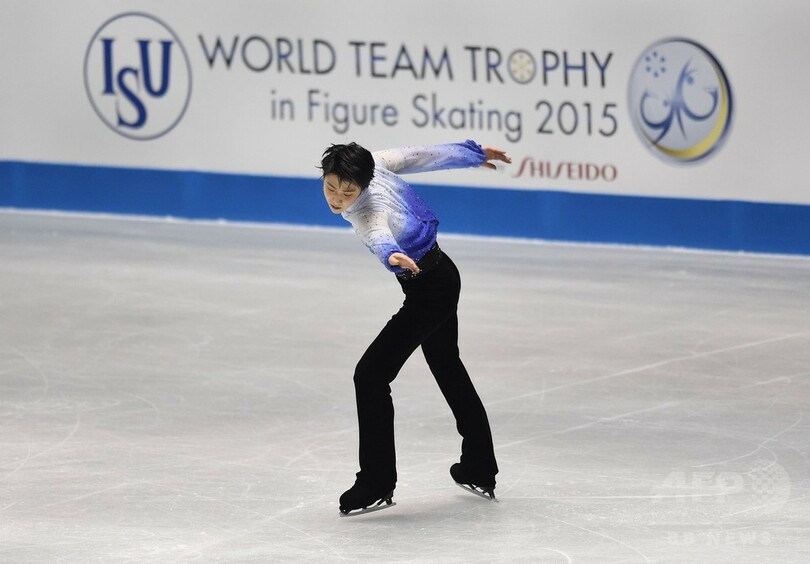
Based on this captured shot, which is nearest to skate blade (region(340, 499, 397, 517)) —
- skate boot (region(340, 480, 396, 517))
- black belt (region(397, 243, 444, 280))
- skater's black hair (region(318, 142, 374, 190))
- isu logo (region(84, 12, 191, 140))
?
skate boot (region(340, 480, 396, 517))

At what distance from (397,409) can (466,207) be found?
226 inches

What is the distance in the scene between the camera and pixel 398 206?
15.7ft

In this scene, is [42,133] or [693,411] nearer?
[693,411]

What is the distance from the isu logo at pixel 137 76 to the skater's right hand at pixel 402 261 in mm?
8767

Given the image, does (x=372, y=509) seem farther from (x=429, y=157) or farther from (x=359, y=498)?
(x=429, y=157)

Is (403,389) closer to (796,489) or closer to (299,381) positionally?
(299,381)

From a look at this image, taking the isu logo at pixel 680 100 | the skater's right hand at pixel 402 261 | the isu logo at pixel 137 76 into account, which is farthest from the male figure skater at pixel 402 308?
the isu logo at pixel 137 76

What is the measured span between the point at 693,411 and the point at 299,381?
6.05ft

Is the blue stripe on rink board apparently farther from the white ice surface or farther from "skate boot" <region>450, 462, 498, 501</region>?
"skate boot" <region>450, 462, 498, 501</region>

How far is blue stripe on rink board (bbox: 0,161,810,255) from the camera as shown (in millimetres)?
11453

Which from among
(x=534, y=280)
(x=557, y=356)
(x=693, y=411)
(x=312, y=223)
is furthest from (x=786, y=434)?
(x=312, y=223)

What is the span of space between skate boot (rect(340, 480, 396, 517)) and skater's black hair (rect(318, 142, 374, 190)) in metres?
1.01

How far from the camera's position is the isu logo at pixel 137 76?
12.8 meters

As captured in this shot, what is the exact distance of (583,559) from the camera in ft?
14.7
